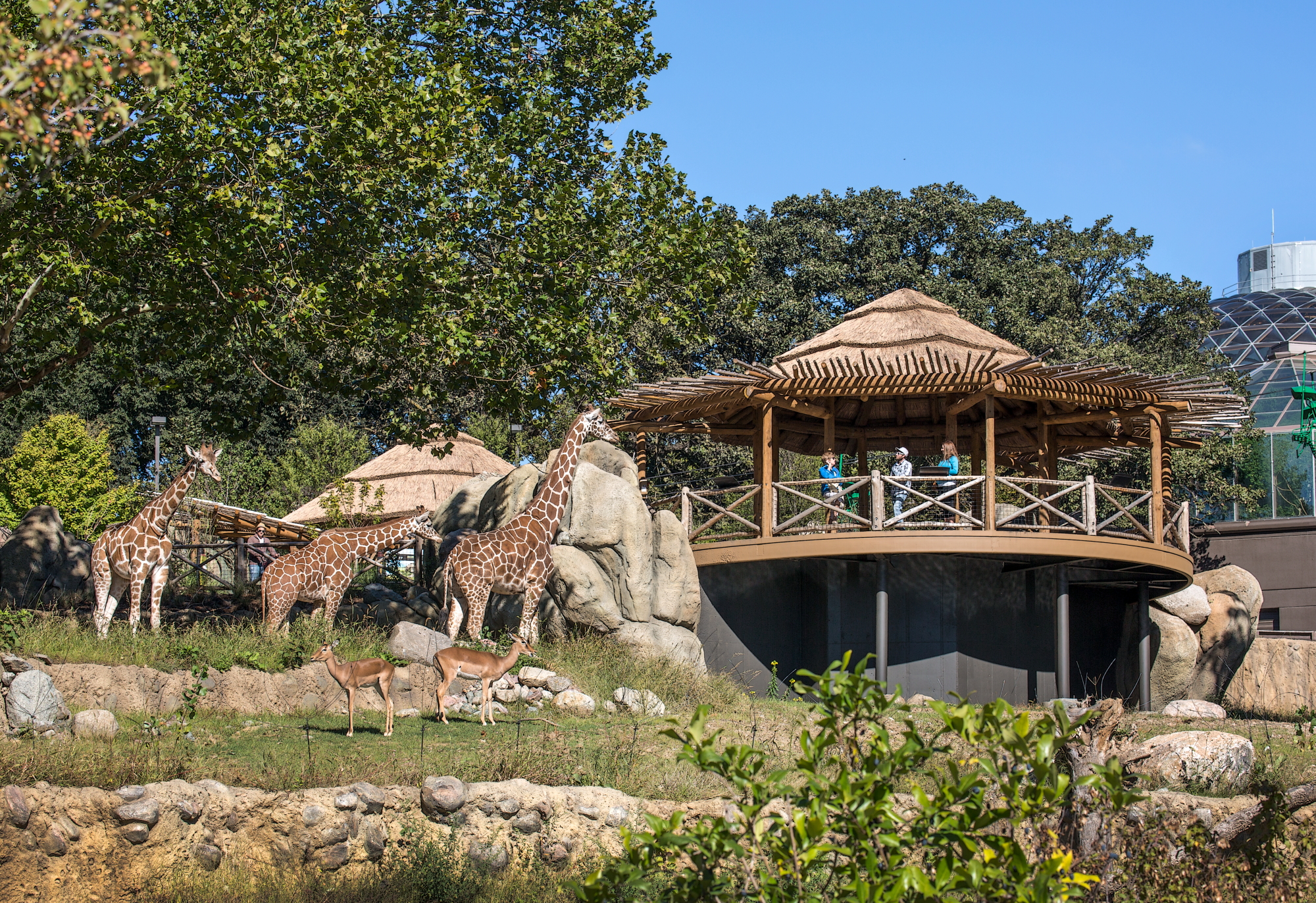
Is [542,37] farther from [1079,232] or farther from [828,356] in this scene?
[1079,232]

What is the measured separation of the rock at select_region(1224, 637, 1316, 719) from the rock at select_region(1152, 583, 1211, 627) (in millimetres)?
2173

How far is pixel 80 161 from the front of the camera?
14.9 meters

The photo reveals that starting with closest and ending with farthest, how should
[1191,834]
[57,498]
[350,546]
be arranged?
[1191,834]
[350,546]
[57,498]

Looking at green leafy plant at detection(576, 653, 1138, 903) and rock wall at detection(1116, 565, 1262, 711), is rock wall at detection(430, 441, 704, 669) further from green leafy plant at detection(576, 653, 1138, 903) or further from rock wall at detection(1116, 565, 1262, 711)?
green leafy plant at detection(576, 653, 1138, 903)

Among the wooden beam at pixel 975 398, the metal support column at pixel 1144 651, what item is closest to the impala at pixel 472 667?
the wooden beam at pixel 975 398

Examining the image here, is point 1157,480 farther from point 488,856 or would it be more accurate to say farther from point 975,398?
point 488,856

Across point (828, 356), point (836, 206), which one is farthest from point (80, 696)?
point (836, 206)

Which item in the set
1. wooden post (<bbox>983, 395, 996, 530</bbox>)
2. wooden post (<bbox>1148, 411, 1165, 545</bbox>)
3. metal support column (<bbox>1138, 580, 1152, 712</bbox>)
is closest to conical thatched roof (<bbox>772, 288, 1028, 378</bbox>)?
wooden post (<bbox>983, 395, 996, 530</bbox>)

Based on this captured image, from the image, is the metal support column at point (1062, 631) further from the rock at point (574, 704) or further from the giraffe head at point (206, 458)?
the giraffe head at point (206, 458)

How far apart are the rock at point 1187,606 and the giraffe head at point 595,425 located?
11193 mm

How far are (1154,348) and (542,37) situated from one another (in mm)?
19523

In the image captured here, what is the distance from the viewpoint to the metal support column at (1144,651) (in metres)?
20.7

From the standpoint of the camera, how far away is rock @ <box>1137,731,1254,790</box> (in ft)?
40.9

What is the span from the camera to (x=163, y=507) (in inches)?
639
